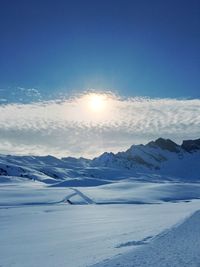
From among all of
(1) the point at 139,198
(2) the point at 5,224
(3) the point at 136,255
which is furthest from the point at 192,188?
(3) the point at 136,255

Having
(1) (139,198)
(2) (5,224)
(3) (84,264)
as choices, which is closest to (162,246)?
(3) (84,264)

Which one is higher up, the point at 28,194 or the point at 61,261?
the point at 28,194

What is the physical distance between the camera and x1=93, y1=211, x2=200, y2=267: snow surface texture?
12.2 m

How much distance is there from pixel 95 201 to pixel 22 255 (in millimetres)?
47998

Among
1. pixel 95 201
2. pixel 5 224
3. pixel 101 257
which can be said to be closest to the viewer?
pixel 101 257

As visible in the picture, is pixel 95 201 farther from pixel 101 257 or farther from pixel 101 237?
pixel 101 257

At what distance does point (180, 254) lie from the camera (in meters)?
13.2

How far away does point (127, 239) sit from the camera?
18.5 meters

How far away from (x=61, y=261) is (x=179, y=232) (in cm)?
567

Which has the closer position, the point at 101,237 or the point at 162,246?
the point at 162,246

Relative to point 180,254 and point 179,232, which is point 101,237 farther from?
point 180,254

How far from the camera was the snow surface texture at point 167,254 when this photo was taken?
12211 mm

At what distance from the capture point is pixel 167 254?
13344mm

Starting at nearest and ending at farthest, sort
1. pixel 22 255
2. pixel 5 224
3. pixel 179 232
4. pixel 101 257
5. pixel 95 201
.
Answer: pixel 101 257 < pixel 22 255 < pixel 179 232 < pixel 5 224 < pixel 95 201
